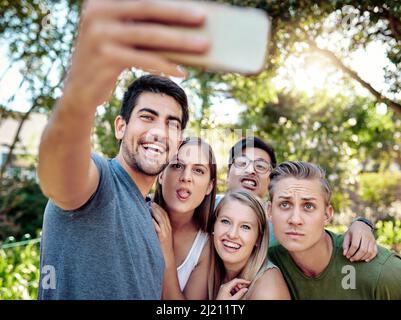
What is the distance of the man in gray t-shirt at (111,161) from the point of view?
839 mm

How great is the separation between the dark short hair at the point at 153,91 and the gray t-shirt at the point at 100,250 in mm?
395

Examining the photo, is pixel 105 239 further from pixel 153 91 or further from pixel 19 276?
pixel 19 276

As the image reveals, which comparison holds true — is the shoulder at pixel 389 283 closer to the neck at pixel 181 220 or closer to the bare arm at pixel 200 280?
the bare arm at pixel 200 280

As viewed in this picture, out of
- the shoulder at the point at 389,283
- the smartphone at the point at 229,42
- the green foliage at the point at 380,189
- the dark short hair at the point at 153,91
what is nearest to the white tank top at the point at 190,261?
the dark short hair at the point at 153,91

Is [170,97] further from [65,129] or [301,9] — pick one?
[301,9]

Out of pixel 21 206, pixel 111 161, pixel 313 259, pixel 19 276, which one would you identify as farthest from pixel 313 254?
pixel 21 206

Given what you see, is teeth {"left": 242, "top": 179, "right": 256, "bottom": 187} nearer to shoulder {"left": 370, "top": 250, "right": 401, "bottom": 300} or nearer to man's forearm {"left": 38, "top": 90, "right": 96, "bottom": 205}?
shoulder {"left": 370, "top": 250, "right": 401, "bottom": 300}

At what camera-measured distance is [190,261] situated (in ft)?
6.50

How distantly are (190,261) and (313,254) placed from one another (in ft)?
1.59

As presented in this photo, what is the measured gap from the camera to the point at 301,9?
4.75 meters

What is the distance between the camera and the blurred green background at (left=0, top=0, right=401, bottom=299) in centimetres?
473

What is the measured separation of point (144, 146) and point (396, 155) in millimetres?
16508

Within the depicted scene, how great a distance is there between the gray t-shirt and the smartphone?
70 cm

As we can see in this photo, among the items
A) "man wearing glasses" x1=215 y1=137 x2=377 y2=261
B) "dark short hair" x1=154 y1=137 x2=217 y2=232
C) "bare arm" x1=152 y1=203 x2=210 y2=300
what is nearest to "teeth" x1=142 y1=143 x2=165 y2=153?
"bare arm" x1=152 y1=203 x2=210 y2=300
